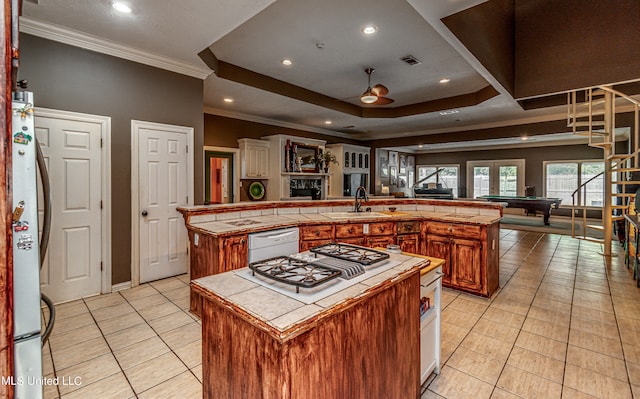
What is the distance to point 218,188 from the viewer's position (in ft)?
20.2

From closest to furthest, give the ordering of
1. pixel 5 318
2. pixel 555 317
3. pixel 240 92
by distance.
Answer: pixel 5 318 → pixel 555 317 → pixel 240 92

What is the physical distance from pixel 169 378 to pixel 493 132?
7.81m

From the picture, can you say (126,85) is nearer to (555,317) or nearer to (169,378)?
(169,378)

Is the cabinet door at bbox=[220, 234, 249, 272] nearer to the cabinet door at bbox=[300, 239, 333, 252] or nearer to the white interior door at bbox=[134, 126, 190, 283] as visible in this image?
the cabinet door at bbox=[300, 239, 333, 252]

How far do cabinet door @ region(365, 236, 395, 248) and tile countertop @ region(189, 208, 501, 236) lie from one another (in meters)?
0.21

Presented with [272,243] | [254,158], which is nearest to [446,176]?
[254,158]

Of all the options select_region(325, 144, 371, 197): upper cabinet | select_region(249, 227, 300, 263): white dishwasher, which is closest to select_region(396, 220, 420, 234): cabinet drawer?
select_region(249, 227, 300, 263): white dishwasher

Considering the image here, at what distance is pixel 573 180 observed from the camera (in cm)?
965

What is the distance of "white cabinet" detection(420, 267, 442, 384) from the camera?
1754 mm

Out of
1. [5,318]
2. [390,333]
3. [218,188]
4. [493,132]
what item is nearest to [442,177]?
[493,132]

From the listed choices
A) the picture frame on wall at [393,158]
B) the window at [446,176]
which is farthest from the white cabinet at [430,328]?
the window at [446,176]

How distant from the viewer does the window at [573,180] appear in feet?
30.8

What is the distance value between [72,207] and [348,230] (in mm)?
2952

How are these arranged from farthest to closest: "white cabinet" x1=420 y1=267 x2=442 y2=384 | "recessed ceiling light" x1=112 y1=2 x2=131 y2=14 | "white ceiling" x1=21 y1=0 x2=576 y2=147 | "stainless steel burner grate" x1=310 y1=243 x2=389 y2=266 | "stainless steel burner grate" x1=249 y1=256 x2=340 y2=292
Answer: "white ceiling" x1=21 y1=0 x2=576 y2=147 → "recessed ceiling light" x1=112 y1=2 x2=131 y2=14 → "white cabinet" x1=420 y1=267 x2=442 y2=384 → "stainless steel burner grate" x1=310 y1=243 x2=389 y2=266 → "stainless steel burner grate" x1=249 y1=256 x2=340 y2=292
